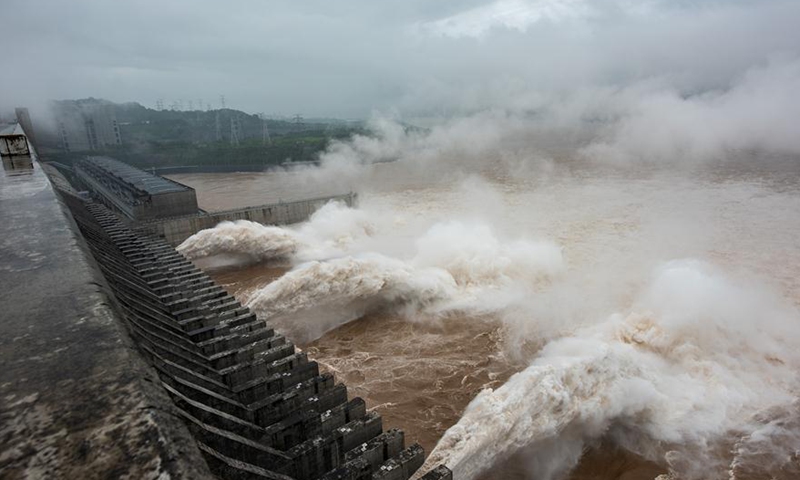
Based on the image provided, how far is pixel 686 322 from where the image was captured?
559 inches

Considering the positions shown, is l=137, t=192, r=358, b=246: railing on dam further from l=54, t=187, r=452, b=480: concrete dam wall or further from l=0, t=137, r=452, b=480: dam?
l=0, t=137, r=452, b=480: dam

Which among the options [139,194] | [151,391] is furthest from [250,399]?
[139,194]

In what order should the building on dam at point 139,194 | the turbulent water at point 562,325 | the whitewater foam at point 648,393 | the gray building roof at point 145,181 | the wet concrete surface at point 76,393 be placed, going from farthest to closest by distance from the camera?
the gray building roof at point 145,181, the building on dam at point 139,194, the turbulent water at point 562,325, the whitewater foam at point 648,393, the wet concrete surface at point 76,393

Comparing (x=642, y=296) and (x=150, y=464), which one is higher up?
(x=150, y=464)

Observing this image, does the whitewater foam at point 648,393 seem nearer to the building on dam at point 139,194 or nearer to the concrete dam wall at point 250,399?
the concrete dam wall at point 250,399

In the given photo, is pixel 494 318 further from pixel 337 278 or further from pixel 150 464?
pixel 150 464

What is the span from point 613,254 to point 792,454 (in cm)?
1546

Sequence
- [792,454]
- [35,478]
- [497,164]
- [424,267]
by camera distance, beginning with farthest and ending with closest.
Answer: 1. [497,164]
2. [424,267]
3. [792,454]
4. [35,478]

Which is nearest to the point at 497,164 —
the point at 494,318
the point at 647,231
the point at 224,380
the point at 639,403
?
the point at 647,231

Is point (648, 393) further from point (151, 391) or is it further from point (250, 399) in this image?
point (151, 391)

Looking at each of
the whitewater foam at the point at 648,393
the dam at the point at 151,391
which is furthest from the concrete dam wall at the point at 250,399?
the whitewater foam at the point at 648,393

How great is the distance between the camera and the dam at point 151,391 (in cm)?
277

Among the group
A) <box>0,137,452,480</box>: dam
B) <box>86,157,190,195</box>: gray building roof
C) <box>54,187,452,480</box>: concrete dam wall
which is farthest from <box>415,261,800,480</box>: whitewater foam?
<box>86,157,190,195</box>: gray building roof

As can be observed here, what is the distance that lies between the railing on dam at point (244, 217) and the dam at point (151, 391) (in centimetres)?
2428
